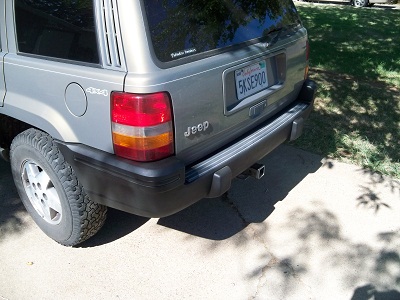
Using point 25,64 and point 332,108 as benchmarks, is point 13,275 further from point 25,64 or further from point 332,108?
point 332,108

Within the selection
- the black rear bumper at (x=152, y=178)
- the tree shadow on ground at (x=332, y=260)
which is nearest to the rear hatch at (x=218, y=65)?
the black rear bumper at (x=152, y=178)

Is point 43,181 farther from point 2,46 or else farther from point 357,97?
point 357,97

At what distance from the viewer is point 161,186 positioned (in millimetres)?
2338

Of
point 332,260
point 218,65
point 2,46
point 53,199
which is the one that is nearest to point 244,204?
point 332,260

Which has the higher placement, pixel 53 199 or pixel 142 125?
pixel 142 125

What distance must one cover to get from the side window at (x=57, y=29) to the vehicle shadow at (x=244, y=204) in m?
1.55

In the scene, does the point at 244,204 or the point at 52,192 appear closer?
the point at 52,192

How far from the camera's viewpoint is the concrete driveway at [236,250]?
9.11 feet

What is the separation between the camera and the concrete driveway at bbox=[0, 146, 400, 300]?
2.78 metres

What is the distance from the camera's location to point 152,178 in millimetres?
2312

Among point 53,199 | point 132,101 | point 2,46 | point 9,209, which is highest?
point 2,46

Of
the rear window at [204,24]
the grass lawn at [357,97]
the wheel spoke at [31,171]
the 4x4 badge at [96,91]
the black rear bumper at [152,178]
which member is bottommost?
the grass lawn at [357,97]

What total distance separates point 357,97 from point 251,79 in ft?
10.8

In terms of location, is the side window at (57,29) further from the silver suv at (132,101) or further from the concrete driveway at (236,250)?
the concrete driveway at (236,250)
